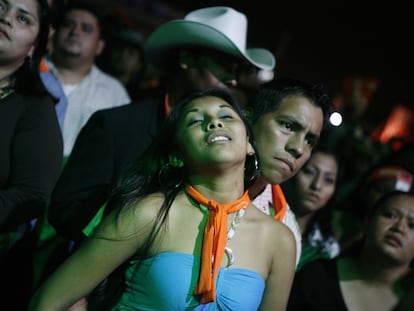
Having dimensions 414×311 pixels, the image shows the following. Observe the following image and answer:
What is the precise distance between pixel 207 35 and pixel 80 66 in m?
1.33

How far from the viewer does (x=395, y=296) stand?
2586 millimetres

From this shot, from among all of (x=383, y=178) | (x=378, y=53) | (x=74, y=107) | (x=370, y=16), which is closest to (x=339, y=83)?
(x=378, y=53)

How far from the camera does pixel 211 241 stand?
1595mm

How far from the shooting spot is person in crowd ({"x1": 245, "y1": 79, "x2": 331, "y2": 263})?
204cm

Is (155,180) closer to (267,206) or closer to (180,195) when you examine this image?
(180,195)

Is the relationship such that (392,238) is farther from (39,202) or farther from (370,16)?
(370,16)

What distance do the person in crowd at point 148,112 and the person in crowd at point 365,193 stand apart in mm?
1622

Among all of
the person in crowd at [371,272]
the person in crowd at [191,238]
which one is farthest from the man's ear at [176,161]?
the person in crowd at [371,272]

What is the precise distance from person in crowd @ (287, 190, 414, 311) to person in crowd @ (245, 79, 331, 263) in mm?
436

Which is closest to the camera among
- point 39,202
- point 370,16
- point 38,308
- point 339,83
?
point 38,308

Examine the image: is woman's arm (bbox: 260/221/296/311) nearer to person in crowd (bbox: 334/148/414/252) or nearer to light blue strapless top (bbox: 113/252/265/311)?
light blue strapless top (bbox: 113/252/265/311)

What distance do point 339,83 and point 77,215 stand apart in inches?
369

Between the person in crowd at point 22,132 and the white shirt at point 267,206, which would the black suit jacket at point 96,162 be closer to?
the person in crowd at point 22,132

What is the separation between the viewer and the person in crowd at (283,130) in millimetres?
2039
